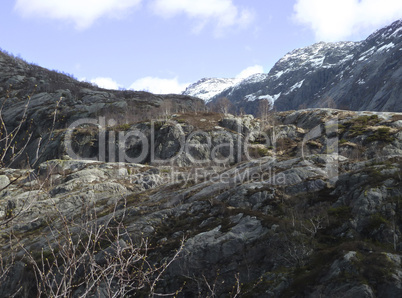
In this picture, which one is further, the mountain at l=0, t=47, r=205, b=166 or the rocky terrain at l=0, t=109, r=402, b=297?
the mountain at l=0, t=47, r=205, b=166

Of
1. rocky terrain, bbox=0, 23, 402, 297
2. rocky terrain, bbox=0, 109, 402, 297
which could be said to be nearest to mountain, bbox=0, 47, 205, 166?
rocky terrain, bbox=0, 23, 402, 297

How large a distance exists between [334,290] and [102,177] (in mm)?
43219

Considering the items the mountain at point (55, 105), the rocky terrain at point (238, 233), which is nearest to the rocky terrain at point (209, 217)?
the rocky terrain at point (238, 233)

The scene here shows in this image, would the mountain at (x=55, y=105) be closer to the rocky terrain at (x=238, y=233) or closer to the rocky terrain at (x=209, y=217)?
the rocky terrain at (x=209, y=217)

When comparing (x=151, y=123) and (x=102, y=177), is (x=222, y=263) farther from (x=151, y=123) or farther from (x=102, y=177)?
(x=151, y=123)

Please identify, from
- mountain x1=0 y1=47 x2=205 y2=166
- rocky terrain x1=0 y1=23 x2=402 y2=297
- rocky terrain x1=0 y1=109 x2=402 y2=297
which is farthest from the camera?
mountain x1=0 y1=47 x2=205 y2=166

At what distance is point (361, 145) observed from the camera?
5122cm

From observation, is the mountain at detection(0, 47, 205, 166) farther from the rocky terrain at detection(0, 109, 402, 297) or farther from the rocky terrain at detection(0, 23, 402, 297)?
the rocky terrain at detection(0, 109, 402, 297)

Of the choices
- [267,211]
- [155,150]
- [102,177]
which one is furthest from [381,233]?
[155,150]

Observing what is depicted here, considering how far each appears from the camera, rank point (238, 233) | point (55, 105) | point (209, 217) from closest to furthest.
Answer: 1. point (238, 233)
2. point (209, 217)
3. point (55, 105)

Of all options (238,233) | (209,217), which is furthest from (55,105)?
(238,233)

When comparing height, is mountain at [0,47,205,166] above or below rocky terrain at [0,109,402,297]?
above

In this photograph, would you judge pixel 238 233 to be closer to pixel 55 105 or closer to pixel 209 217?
pixel 209 217

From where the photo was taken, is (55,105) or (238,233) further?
(55,105)
